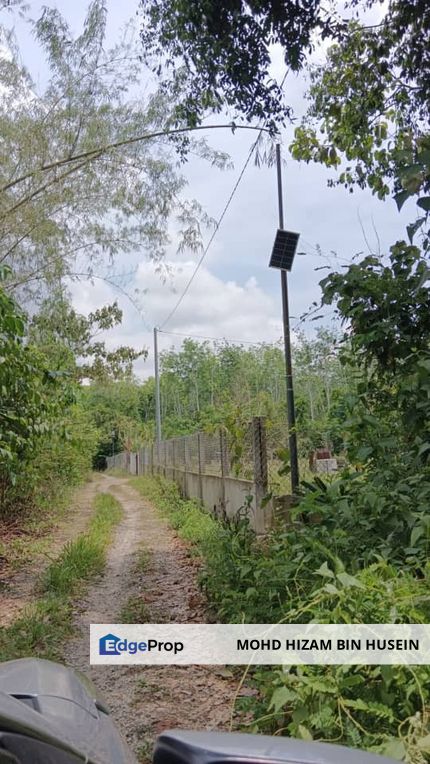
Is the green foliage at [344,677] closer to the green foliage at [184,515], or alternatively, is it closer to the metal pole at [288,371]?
the metal pole at [288,371]

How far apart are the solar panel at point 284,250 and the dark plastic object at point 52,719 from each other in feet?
15.0

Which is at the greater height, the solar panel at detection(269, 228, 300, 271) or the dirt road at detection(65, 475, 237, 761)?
the solar panel at detection(269, 228, 300, 271)

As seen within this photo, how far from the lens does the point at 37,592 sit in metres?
4.88

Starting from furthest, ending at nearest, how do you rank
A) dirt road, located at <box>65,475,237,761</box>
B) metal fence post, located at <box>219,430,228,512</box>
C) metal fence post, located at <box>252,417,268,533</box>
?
metal fence post, located at <box>219,430,228,512</box>, metal fence post, located at <box>252,417,268,533</box>, dirt road, located at <box>65,475,237,761</box>

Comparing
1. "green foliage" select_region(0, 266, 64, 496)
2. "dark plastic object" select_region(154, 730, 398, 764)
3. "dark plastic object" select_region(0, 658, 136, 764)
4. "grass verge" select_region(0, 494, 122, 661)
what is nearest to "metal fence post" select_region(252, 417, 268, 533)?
"grass verge" select_region(0, 494, 122, 661)

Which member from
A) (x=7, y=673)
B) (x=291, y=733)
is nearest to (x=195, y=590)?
(x=291, y=733)

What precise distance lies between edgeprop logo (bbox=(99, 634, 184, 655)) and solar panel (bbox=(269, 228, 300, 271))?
329 centimetres

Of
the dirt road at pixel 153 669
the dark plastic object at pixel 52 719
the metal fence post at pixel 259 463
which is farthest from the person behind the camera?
the metal fence post at pixel 259 463

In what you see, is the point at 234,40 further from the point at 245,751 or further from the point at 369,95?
the point at 245,751

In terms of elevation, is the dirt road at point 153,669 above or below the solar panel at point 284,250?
below

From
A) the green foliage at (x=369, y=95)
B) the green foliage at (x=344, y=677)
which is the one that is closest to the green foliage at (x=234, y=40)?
the green foliage at (x=369, y=95)

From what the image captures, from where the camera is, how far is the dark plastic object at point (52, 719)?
689 millimetres

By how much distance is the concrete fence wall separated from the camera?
18.9 ft

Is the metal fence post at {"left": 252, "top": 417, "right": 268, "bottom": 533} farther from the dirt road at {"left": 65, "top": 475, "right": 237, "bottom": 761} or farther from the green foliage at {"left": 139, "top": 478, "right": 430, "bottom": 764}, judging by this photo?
the green foliage at {"left": 139, "top": 478, "right": 430, "bottom": 764}
